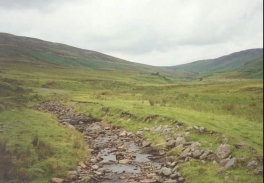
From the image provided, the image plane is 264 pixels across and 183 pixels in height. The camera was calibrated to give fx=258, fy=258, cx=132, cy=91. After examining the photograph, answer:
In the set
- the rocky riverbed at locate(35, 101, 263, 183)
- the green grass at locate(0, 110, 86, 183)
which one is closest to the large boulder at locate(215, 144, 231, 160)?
the rocky riverbed at locate(35, 101, 263, 183)

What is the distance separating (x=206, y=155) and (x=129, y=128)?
12372 mm

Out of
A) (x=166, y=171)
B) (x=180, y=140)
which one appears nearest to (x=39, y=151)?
(x=166, y=171)

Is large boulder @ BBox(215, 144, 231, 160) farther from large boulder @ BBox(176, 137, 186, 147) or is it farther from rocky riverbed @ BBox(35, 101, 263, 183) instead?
large boulder @ BBox(176, 137, 186, 147)

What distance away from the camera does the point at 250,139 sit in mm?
18719

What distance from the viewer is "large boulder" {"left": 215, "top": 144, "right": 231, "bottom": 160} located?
1661cm

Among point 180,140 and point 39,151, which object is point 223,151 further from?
point 39,151

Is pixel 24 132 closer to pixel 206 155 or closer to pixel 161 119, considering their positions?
pixel 161 119

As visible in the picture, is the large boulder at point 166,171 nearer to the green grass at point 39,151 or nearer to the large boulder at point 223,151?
the large boulder at point 223,151

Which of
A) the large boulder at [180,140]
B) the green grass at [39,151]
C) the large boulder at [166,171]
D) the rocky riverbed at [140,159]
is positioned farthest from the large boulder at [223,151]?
the green grass at [39,151]

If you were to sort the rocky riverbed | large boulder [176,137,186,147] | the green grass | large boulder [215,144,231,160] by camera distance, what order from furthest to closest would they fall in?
large boulder [176,137,186,147]
large boulder [215,144,231,160]
the rocky riverbed
the green grass

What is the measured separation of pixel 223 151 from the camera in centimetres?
1689

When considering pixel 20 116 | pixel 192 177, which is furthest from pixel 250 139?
Answer: pixel 20 116

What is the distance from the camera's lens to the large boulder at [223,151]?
1661cm

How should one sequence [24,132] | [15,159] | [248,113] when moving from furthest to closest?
[248,113] < [24,132] < [15,159]
